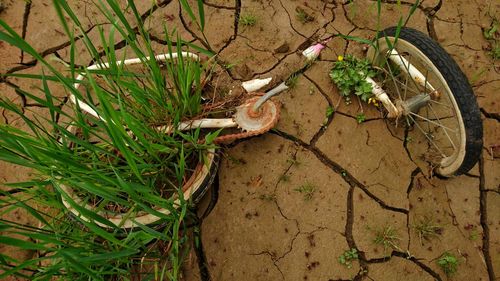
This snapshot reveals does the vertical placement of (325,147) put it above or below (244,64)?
below

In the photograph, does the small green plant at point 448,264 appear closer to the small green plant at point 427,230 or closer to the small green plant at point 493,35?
the small green plant at point 427,230

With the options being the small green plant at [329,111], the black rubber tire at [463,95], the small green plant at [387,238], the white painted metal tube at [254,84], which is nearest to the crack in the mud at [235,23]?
the white painted metal tube at [254,84]

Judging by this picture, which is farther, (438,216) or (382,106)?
(382,106)

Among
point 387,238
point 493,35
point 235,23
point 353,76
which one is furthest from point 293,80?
point 493,35

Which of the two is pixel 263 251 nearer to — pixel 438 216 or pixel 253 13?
pixel 438 216

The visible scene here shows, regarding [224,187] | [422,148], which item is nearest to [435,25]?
[422,148]

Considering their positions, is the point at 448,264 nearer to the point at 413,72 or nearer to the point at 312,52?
the point at 413,72

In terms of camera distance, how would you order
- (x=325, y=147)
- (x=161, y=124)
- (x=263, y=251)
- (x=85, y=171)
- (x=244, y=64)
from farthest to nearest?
(x=244, y=64) < (x=325, y=147) < (x=263, y=251) < (x=161, y=124) < (x=85, y=171)
